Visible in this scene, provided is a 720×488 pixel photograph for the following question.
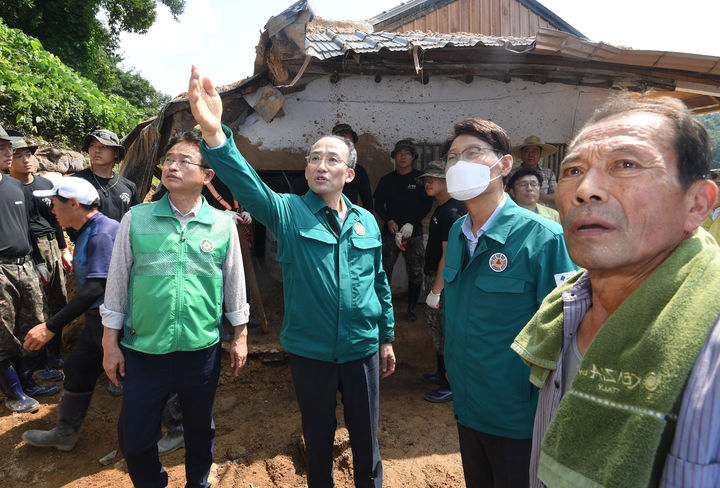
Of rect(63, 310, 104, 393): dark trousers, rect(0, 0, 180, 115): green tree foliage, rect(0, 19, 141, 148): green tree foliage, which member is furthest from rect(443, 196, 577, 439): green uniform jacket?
rect(0, 0, 180, 115): green tree foliage

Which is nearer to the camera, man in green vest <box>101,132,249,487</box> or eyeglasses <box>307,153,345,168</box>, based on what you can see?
man in green vest <box>101,132,249,487</box>

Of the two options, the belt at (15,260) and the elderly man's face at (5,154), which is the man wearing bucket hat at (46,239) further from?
the belt at (15,260)

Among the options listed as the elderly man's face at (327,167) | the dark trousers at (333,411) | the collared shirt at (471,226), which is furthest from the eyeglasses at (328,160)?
the dark trousers at (333,411)

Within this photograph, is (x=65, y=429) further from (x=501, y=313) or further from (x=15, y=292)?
(x=501, y=313)

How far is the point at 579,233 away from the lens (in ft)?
3.30

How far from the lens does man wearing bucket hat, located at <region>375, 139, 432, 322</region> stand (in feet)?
17.4

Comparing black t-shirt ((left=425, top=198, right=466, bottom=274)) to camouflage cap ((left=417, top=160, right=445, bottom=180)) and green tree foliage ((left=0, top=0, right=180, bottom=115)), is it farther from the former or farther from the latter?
green tree foliage ((left=0, top=0, right=180, bottom=115))

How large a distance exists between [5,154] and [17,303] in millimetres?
1435

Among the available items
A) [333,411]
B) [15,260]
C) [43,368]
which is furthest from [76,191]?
[43,368]

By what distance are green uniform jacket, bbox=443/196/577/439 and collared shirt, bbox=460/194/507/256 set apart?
0.04m

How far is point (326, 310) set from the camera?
7.41ft

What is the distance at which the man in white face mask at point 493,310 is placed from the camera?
1.75m

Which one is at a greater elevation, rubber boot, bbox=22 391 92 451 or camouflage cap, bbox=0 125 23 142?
camouflage cap, bbox=0 125 23 142

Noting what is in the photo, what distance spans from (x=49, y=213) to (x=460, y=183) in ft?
15.0
